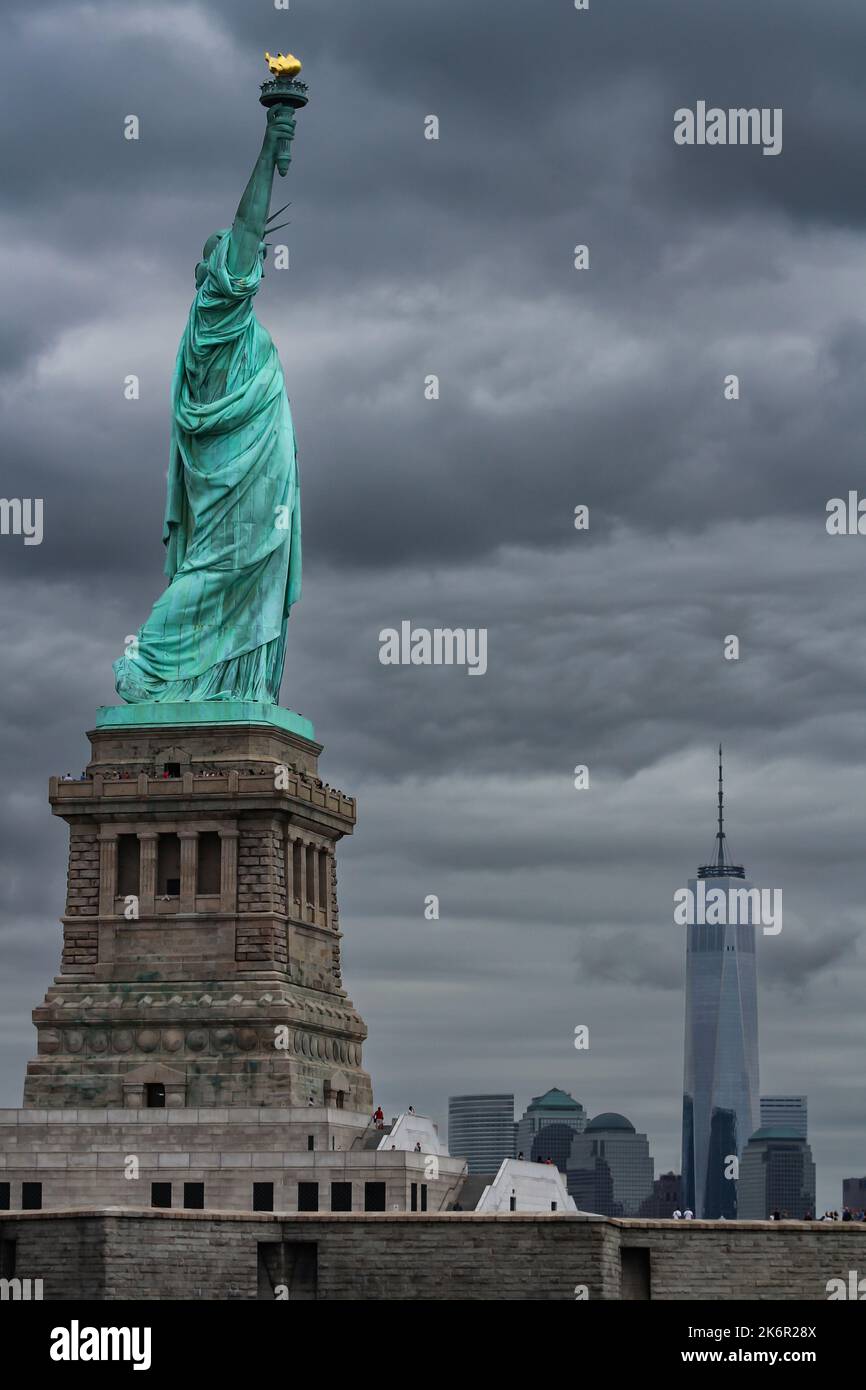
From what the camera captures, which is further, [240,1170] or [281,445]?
[281,445]

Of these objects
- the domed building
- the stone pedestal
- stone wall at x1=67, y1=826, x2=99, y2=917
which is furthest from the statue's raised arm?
the domed building

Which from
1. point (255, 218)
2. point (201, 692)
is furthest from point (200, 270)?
point (201, 692)

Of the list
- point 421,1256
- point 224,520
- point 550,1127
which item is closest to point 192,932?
point 224,520
